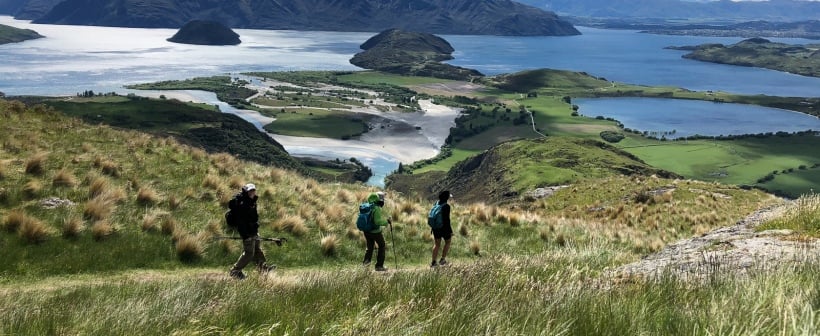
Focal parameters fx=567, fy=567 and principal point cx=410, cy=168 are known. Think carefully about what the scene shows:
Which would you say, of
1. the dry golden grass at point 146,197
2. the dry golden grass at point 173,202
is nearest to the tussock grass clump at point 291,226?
the dry golden grass at point 173,202

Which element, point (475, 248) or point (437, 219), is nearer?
point (437, 219)

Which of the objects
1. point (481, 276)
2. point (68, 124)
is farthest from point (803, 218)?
point (68, 124)

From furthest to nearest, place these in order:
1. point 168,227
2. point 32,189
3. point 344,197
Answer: point 344,197
point 32,189
point 168,227

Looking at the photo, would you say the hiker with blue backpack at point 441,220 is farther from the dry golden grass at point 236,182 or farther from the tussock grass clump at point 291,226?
the dry golden grass at point 236,182

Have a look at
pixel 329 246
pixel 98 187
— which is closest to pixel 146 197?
pixel 98 187

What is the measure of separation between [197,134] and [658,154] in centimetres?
12714

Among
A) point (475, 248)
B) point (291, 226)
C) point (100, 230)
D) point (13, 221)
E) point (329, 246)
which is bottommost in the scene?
point (475, 248)

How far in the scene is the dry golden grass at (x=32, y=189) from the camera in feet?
53.5

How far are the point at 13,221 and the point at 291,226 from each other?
7.42 metres

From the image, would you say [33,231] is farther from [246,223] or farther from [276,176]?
[276,176]

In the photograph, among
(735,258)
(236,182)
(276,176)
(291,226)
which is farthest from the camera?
(276,176)

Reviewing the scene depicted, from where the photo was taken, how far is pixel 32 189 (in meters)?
16.4

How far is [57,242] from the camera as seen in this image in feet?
47.0

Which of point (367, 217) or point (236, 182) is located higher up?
point (367, 217)
